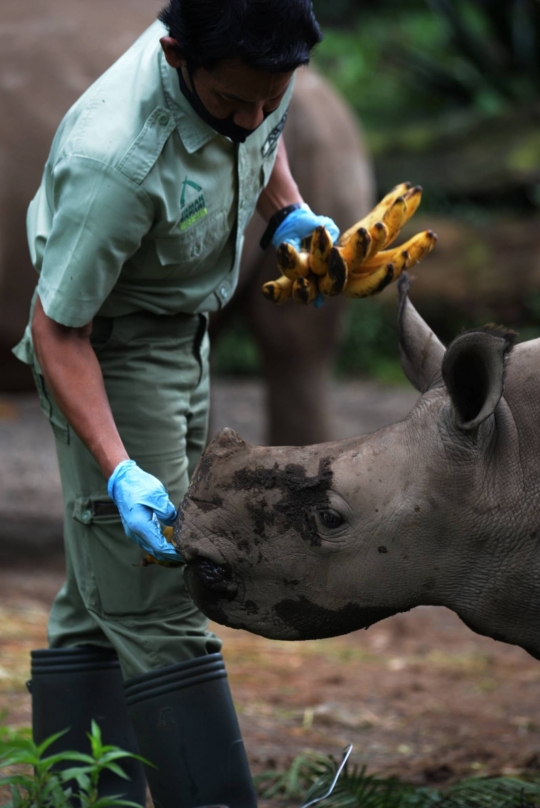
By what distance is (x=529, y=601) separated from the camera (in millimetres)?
2754

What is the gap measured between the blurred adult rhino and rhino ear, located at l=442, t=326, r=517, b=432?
348 centimetres

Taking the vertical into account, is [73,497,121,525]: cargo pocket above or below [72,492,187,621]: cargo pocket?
above

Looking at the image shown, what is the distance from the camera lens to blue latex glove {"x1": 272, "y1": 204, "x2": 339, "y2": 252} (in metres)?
3.34

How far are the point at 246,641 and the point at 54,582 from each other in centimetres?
119

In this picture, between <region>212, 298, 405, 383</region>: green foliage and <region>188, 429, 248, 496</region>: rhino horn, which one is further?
<region>212, 298, 405, 383</region>: green foliage

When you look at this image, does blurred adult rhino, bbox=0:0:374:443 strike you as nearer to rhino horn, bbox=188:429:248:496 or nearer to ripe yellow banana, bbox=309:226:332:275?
ripe yellow banana, bbox=309:226:332:275

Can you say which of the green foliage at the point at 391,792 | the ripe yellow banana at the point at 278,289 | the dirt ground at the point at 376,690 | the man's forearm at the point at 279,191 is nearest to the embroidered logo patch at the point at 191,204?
the ripe yellow banana at the point at 278,289

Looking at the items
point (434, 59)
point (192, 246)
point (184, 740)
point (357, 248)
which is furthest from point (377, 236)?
point (434, 59)

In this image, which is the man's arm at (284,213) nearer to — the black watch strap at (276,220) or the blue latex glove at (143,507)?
the black watch strap at (276,220)

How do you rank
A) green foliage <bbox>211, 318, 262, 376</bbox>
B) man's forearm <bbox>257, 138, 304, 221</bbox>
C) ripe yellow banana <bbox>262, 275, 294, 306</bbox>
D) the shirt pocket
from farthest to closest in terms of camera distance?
green foliage <bbox>211, 318, 262, 376</bbox>
man's forearm <bbox>257, 138, 304, 221</bbox>
ripe yellow banana <bbox>262, 275, 294, 306</bbox>
the shirt pocket

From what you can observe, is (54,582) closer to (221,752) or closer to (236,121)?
(221,752)

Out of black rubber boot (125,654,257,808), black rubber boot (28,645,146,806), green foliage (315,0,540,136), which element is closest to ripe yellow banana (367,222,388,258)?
black rubber boot (125,654,257,808)

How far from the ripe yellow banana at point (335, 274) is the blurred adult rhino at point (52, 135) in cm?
295

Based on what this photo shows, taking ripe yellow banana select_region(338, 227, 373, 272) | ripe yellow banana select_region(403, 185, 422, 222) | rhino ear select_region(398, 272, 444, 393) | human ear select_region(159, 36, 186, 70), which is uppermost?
human ear select_region(159, 36, 186, 70)
